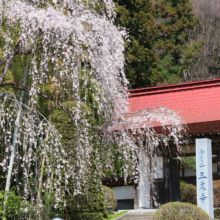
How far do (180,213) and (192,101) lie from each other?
3.65 metres

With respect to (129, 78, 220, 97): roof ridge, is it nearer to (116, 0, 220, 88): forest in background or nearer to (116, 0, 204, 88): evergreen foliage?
(116, 0, 220, 88): forest in background

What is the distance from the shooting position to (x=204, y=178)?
24.3ft

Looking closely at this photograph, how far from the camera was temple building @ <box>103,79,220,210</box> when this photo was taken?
8.55m

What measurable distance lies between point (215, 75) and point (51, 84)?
1407 centimetres

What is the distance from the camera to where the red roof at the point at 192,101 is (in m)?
8.40

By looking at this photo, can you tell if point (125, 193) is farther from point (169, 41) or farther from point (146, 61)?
point (169, 41)

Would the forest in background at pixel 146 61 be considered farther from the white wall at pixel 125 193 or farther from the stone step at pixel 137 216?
the stone step at pixel 137 216

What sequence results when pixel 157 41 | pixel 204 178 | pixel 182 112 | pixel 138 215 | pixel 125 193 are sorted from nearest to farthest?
pixel 204 178 → pixel 138 215 → pixel 182 112 → pixel 125 193 → pixel 157 41

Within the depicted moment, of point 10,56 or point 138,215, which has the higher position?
point 10,56

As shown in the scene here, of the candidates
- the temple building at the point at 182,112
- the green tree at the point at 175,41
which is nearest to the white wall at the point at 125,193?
the temple building at the point at 182,112

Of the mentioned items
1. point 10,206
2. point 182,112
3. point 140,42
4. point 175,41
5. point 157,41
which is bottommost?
point 10,206

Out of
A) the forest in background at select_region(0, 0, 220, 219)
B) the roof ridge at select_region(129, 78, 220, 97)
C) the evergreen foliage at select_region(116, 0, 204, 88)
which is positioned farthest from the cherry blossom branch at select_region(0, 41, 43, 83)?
the evergreen foliage at select_region(116, 0, 204, 88)

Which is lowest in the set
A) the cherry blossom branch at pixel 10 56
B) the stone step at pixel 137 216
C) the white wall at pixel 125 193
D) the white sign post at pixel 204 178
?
the stone step at pixel 137 216

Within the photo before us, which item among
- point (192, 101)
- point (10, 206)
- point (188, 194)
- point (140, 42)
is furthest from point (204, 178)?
point (140, 42)
